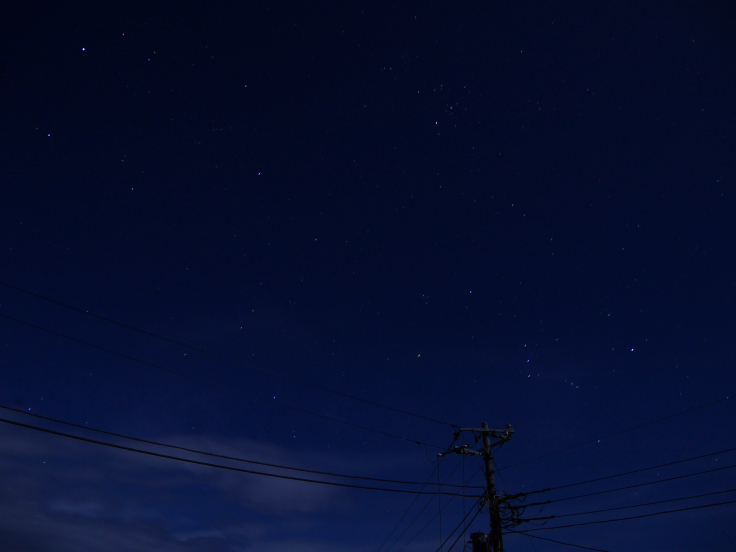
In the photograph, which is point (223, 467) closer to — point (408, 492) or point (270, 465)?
point (270, 465)

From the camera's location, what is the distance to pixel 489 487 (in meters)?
18.4

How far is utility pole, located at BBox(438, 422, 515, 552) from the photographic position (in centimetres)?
1753

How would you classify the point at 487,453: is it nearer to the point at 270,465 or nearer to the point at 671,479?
the point at 671,479

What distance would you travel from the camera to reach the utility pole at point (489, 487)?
17.5 meters

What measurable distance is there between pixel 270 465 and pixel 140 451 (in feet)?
11.7

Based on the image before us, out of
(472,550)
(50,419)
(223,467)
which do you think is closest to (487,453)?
(472,550)

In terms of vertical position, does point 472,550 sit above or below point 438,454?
below

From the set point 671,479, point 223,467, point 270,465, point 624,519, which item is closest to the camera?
point 223,467

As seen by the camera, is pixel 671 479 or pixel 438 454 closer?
pixel 671 479

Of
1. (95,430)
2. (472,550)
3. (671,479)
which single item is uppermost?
(95,430)

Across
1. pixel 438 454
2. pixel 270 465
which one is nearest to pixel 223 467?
pixel 270 465

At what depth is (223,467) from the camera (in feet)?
41.2

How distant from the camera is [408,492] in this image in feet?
58.7

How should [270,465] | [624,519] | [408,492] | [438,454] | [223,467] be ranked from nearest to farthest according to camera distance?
[223,467] → [270,465] → [624,519] → [408,492] → [438,454]
